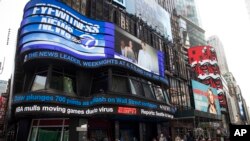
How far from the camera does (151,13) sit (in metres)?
51.2

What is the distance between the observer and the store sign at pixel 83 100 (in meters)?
18.6

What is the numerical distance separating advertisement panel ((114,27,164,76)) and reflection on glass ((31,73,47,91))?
27.6 ft

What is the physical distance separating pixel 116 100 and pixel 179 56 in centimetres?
2787

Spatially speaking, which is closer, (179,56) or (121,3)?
(121,3)

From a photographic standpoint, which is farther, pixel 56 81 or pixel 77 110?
pixel 56 81

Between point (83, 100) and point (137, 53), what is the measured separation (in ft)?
36.5

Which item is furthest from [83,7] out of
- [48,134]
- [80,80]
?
[48,134]

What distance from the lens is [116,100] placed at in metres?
21.8

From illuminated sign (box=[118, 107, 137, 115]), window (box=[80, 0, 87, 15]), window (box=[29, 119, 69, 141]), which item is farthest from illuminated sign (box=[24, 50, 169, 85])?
window (box=[80, 0, 87, 15])

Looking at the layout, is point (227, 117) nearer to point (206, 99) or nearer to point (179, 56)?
point (206, 99)

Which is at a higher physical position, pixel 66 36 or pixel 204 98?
pixel 66 36

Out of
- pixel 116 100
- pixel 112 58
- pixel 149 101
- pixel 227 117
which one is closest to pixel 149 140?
pixel 149 101

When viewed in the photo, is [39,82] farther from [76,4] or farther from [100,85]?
[76,4]

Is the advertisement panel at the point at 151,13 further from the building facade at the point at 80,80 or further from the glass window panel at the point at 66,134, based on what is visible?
the glass window panel at the point at 66,134
